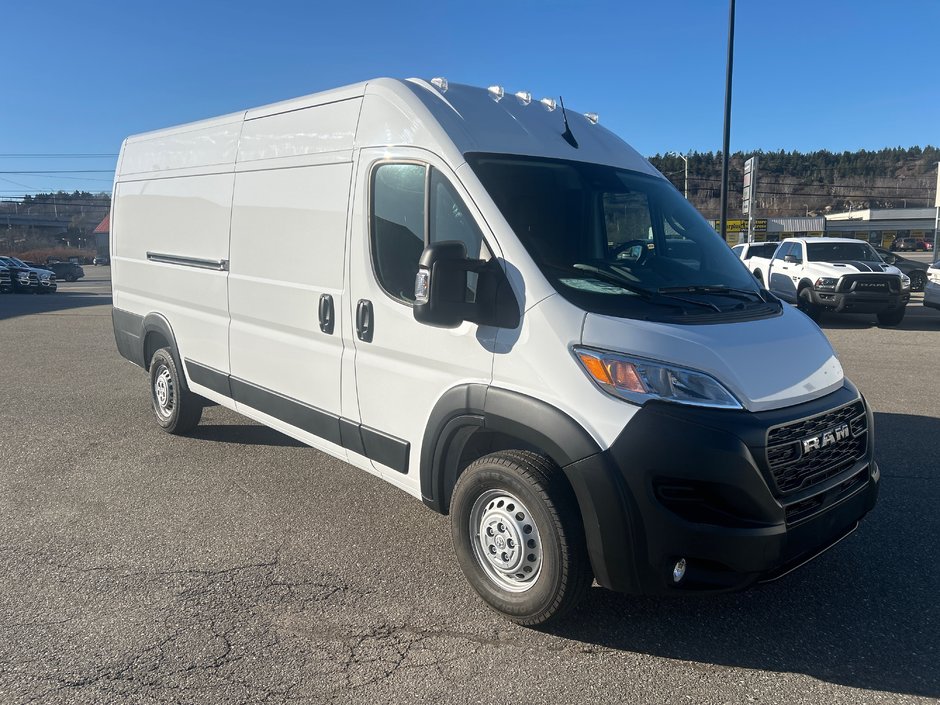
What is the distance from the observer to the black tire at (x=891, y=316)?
14258 millimetres


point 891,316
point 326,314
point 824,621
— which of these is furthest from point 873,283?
point 326,314

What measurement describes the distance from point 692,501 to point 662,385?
465mm

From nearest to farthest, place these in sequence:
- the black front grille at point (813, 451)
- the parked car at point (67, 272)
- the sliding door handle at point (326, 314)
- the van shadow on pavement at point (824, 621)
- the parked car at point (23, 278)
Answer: the black front grille at point (813, 451)
the van shadow on pavement at point (824, 621)
the sliding door handle at point (326, 314)
the parked car at point (23, 278)
the parked car at point (67, 272)

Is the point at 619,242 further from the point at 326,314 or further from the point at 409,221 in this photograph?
the point at 326,314

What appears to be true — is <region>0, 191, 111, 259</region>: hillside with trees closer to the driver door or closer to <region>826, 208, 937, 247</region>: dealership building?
<region>826, 208, 937, 247</region>: dealership building

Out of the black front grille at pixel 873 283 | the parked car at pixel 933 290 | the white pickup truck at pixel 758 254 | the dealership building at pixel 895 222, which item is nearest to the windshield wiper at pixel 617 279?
the black front grille at pixel 873 283

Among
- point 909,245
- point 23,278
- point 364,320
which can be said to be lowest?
point 23,278

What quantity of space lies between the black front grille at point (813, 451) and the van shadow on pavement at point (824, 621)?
669mm

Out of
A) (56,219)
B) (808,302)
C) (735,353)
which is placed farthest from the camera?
(56,219)

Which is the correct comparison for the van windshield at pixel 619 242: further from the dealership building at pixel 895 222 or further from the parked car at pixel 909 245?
the dealership building at pixel 895 222

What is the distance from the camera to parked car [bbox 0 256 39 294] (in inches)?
1260

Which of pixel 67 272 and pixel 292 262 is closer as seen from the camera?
pixel 292 262

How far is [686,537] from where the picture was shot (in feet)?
9.38

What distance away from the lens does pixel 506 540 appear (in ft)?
11.1
